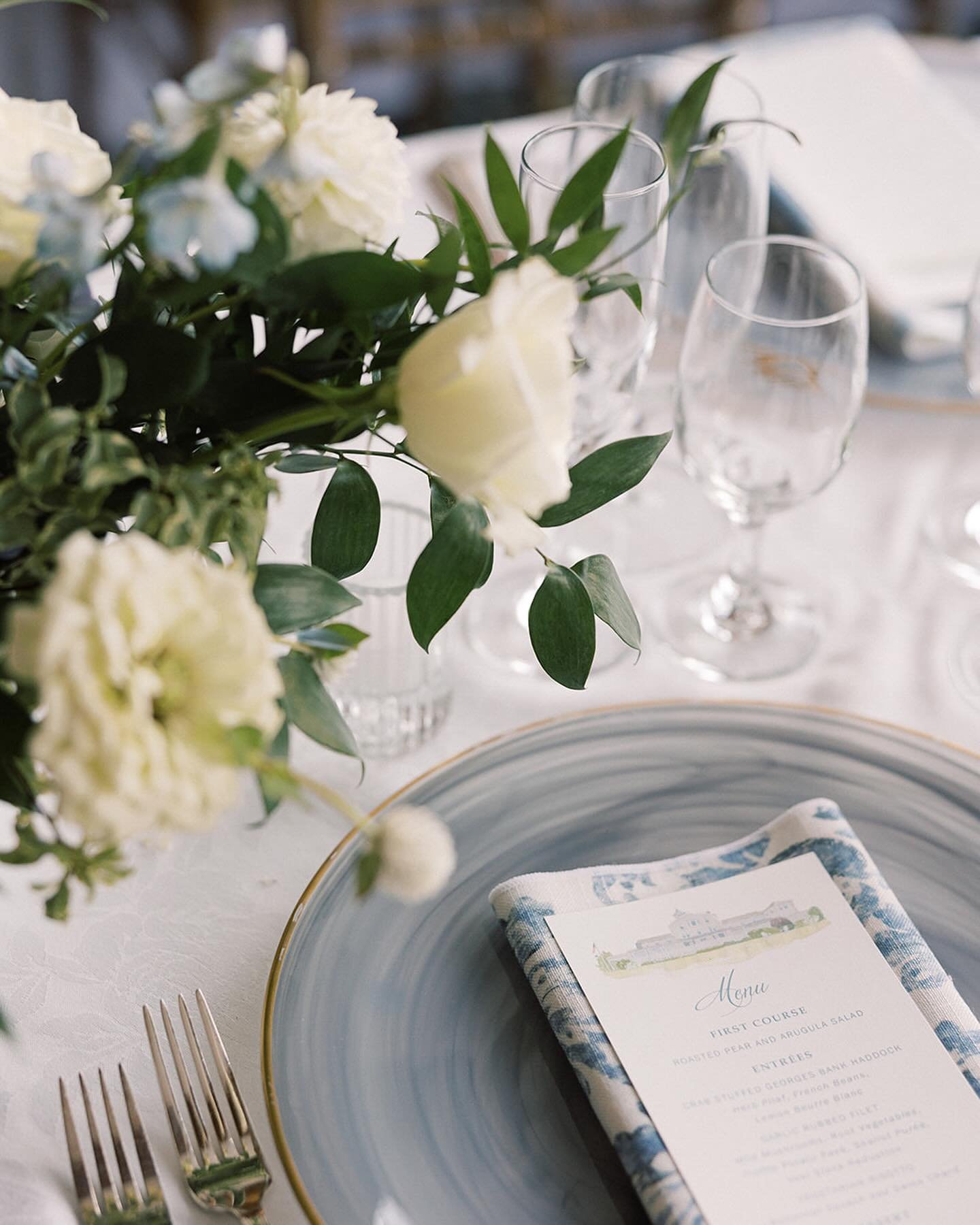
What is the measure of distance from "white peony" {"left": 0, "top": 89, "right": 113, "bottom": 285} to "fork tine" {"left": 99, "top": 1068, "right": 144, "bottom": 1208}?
34cm

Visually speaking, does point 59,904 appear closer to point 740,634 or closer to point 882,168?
point 740,634

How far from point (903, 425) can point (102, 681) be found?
2.62ft

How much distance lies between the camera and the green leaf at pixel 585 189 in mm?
506

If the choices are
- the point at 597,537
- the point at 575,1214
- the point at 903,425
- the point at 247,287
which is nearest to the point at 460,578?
the point at 247,287

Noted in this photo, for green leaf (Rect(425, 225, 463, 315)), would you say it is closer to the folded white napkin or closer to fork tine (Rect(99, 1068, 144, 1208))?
fork tine (Rect(99, 1068, 144, 1208))

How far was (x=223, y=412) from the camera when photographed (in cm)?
49

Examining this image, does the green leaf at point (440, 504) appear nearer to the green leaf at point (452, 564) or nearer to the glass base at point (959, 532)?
the green leaf at point (452, 564)

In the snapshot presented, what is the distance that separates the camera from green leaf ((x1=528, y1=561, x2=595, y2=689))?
0.57 m

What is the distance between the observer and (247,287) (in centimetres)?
45

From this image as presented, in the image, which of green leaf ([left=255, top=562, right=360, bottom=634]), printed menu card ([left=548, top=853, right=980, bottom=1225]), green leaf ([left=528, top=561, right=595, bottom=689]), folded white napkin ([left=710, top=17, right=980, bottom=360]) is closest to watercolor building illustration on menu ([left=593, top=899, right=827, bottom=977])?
printed menu card ([left=548, top=853, right=980, bottom=1225])

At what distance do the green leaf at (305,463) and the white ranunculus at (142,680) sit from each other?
0.17 meters

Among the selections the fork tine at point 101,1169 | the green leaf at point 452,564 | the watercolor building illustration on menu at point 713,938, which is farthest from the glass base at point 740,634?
the fork tine at point 101,1169

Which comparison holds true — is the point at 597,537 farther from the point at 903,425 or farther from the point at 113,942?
the point at 113,942

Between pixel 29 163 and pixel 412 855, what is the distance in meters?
0.26
